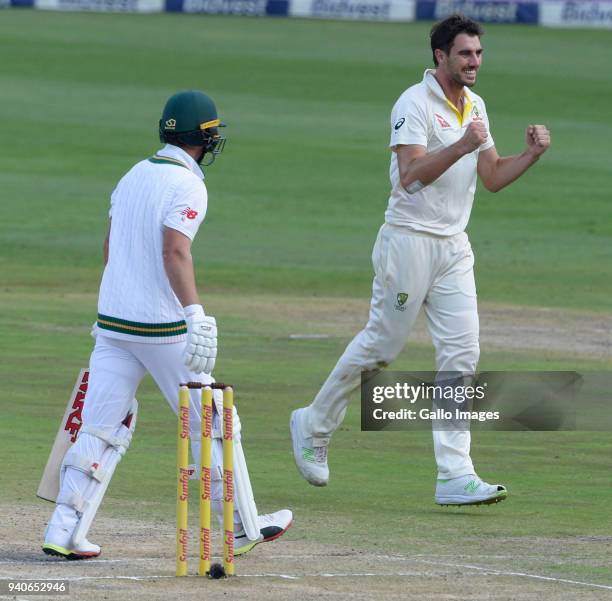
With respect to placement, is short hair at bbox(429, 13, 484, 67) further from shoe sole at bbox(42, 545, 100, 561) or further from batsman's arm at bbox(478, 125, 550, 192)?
shoe sole at bbox(42, 545, 100, 561)

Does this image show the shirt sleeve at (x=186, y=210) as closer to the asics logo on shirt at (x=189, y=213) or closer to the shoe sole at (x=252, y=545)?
the asics logo on shirt at (x=189, y=213)

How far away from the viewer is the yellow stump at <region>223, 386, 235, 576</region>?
287 inches

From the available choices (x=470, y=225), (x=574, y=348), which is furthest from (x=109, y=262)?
(x=470, y=225)

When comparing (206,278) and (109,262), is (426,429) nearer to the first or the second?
(109,262)

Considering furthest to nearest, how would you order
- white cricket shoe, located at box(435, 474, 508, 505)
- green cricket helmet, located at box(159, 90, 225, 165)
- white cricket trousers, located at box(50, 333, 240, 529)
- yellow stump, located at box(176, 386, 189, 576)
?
white cricket shoe, located at box(435, 474, 508, 505), green cricket helmet, located at box(159, 90, 225, 165), white cricket trousers, located at box(50, 333, 240, 529), yellow stump, located at box(176, 386, 189, 576)

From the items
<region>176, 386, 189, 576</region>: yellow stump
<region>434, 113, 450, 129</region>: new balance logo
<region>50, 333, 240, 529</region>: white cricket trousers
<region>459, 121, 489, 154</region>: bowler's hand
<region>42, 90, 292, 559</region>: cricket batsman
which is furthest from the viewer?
<region>434, 113, 450, 129</region>: new balance logo

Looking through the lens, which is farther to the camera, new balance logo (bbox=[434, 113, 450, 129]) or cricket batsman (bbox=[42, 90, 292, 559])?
new balance logo (bbox=[434, 113, 450, 129])

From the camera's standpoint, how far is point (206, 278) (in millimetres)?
A: 19859

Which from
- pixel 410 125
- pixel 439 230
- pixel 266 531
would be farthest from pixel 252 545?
pixel 410 125

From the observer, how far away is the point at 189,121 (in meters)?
8.03

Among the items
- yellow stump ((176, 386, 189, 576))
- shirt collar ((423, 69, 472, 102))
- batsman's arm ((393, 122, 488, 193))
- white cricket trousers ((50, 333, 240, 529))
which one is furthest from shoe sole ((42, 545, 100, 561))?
shirt collar ((423, 69, 472, 102))

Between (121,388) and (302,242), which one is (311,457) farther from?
(302,242)

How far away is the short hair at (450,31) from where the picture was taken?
9.34 meters

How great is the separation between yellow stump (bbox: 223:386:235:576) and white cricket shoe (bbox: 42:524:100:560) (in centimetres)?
68
